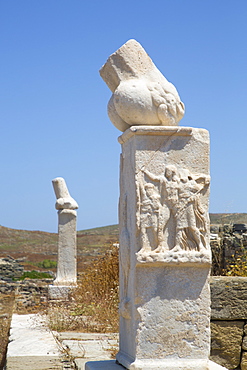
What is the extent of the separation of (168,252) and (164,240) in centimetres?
9

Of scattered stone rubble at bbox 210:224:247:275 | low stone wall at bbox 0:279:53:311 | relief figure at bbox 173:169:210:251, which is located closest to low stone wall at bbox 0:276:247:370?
relief figure at bbox 173:169:210:251

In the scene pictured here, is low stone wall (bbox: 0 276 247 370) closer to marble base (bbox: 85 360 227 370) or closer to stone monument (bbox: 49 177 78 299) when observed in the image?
marble base (bbox: 85 360 227 370)

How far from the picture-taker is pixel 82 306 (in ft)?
32.0

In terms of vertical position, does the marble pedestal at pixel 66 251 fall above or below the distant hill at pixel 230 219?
below

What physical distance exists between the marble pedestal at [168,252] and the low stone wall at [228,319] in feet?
5.46

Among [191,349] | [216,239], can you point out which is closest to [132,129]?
[191,349]

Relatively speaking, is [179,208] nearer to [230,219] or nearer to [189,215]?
[189,215]

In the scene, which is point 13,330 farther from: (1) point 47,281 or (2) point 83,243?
(2) point 83,243

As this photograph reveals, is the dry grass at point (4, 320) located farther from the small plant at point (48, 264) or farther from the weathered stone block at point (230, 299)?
the small plant at point (48, 264)

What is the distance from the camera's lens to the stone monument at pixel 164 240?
13.9 feet

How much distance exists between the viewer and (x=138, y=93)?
4426mm

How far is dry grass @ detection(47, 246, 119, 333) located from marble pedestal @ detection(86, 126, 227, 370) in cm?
392

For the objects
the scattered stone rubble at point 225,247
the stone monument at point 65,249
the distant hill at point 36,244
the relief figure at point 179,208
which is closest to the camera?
the relief figure at point 179,208

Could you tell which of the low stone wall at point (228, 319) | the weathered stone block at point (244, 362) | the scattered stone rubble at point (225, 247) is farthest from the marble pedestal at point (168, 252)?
the scattered stone rubble at point (225, 247)
